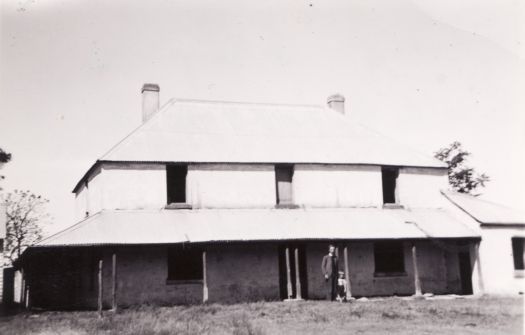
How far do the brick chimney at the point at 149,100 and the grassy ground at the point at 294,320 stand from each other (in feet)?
33.0

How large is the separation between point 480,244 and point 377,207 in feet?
13.8

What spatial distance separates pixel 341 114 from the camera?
28.9m

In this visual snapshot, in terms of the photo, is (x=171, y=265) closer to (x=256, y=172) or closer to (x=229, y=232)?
(x=229, y=232)

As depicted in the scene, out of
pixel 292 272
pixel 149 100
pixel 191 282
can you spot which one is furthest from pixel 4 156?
pixel 292 272

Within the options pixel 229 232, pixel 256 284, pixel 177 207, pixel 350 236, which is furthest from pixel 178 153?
pixel 350 236

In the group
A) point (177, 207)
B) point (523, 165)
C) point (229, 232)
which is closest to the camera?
point (523, 165)

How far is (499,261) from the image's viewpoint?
23.3 m

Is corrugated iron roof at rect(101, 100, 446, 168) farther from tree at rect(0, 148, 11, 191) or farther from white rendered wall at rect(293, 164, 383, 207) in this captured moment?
tree at rect(0, 148, 11, 191)

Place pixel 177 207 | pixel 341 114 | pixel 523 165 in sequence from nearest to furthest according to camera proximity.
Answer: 1. pixel 523 165
2. pixel 177 207
3. pixel 341 114

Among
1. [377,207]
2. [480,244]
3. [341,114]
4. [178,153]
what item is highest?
[341,114]

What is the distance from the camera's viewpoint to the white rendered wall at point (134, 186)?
22062mm

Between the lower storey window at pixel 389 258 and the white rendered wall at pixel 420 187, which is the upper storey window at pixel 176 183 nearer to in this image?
the lower storey window at pixel 389 258

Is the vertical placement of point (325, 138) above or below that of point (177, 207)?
above

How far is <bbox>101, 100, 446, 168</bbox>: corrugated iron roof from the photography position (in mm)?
23484
